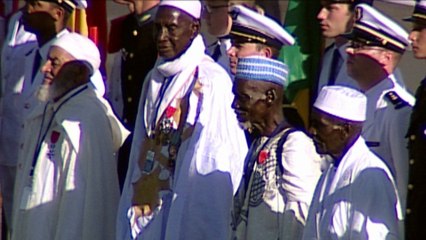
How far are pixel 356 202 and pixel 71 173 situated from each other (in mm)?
2570

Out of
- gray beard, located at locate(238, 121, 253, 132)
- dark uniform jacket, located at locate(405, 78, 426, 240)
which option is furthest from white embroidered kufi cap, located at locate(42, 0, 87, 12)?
dark uniform jacket, located at locate(405, 78, 426, 240)

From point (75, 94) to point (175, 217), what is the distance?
50.5 inches

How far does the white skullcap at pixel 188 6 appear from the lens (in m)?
10.8

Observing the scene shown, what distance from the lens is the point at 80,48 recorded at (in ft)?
37.5

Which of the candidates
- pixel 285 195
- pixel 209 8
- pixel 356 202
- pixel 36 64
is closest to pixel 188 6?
pixel 209 8

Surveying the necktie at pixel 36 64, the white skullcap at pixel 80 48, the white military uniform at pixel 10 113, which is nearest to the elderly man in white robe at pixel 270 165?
the white skullcap at pixel 80 48

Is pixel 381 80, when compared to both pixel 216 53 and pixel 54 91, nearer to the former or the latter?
pixel 216 53

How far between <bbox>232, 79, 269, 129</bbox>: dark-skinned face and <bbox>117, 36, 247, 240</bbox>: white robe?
2.15ft

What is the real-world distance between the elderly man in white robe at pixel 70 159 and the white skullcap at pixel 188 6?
0.86 metres

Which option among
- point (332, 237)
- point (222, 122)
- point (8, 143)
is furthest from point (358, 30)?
point (8, 143)

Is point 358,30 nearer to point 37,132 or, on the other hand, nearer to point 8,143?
point 37,132

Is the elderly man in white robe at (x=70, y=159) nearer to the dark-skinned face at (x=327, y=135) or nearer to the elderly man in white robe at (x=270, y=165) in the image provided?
the elderly man in white robe at (x=270, y=165)

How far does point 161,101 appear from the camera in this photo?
10750mm

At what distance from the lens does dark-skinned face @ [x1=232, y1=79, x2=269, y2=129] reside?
978cm
